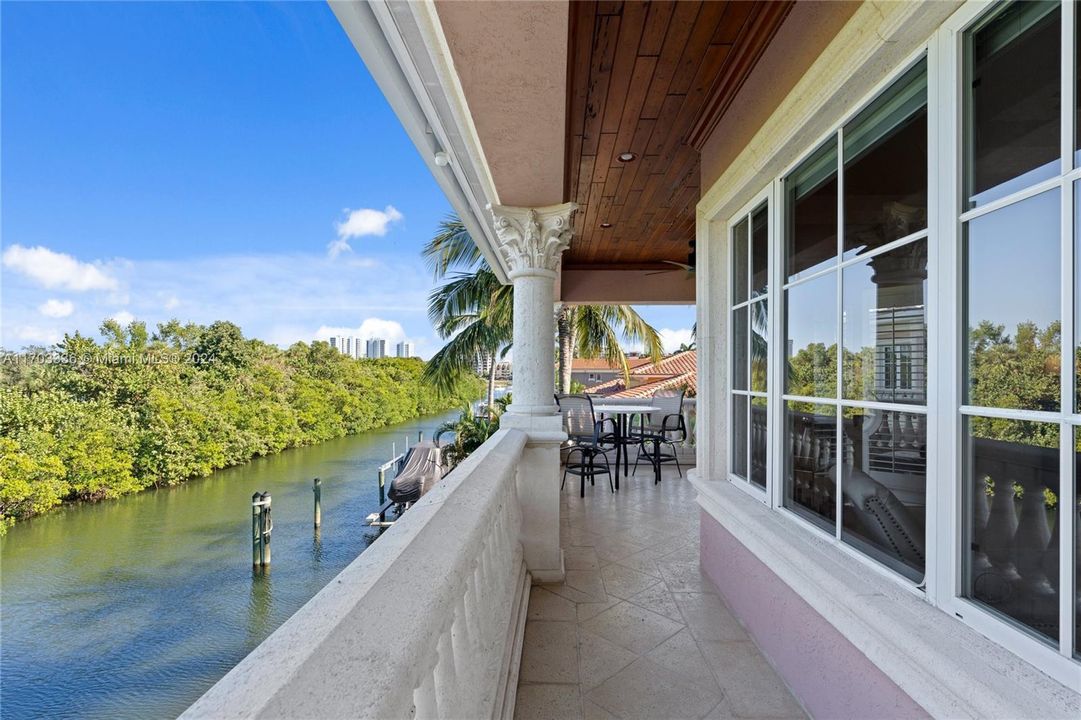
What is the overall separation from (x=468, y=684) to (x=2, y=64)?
46.8 meters

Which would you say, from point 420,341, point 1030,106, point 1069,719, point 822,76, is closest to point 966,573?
point 1069,719

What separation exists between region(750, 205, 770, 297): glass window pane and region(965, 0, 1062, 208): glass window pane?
110cm

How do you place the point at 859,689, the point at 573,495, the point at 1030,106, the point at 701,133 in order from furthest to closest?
the point at 573,495
the point at 701,133
the point at 859,689
the point at 1030,106

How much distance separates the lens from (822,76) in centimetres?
167

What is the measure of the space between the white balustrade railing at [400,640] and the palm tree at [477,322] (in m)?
8.93

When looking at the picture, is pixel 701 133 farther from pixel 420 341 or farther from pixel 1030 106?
pixel 420 341

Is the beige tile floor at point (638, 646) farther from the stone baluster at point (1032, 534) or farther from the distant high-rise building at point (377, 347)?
the distant high-rise building at point (377, 347)

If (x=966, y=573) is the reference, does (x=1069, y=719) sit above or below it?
below

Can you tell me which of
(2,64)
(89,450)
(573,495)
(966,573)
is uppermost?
(2,64)

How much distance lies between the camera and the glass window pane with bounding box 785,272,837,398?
1.81 m

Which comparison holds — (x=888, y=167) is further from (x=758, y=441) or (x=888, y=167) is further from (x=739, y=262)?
(x=758, y=441)

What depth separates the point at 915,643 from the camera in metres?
1.18

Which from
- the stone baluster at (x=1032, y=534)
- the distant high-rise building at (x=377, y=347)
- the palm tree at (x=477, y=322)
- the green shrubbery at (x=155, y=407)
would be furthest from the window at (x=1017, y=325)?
the distant high-rise building at (x=377, y=347)

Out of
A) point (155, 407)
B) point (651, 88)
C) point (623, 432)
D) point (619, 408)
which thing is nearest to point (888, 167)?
point (651, 88)
